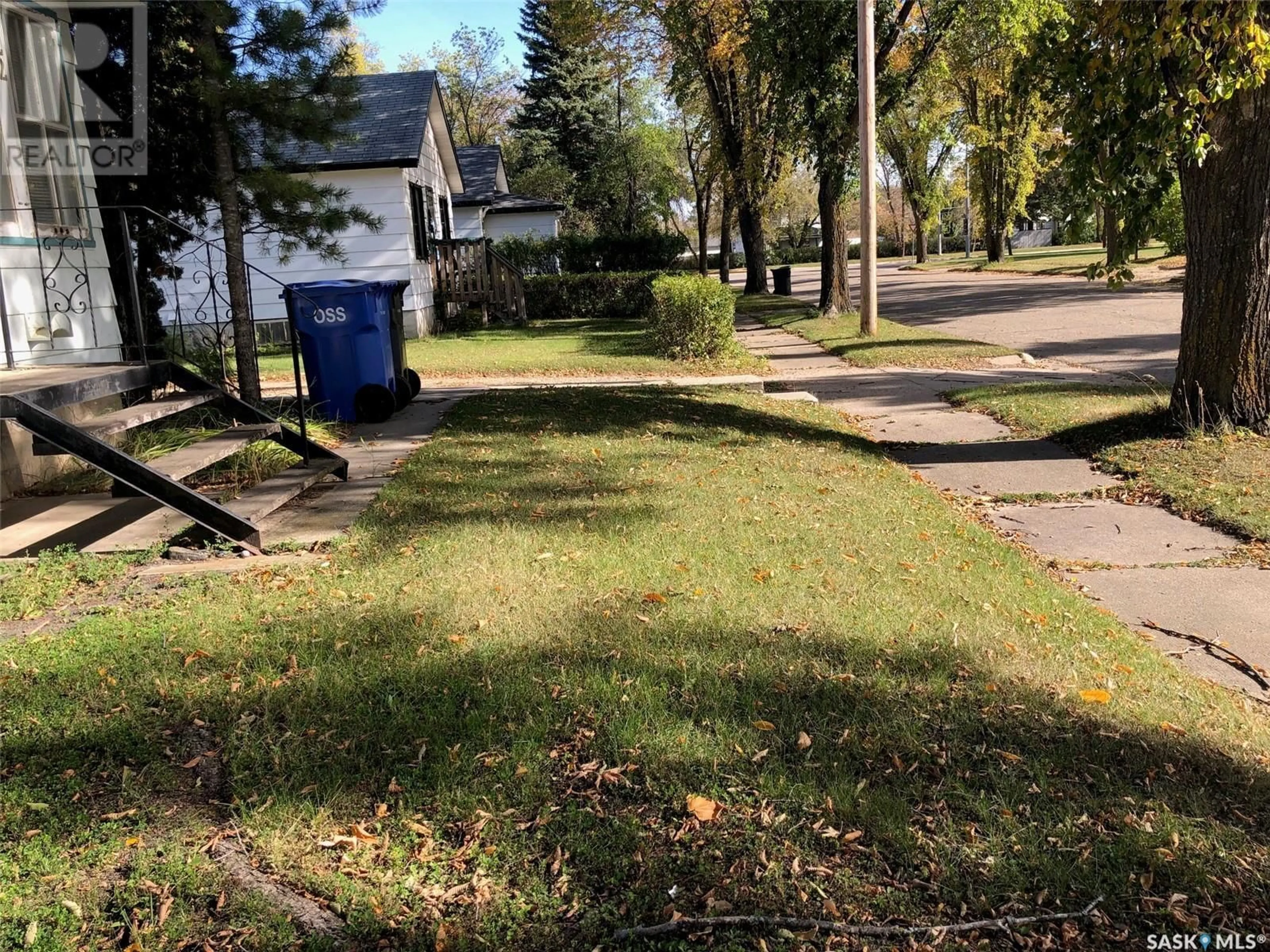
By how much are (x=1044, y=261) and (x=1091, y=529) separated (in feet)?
151

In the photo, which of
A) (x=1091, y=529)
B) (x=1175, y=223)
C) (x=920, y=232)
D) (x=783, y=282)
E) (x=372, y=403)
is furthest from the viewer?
(x=920, y=232)

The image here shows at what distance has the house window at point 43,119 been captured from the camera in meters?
7.24

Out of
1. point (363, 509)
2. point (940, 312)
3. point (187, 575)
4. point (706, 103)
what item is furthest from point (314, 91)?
point (706, 103)

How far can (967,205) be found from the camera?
64938 millimetres

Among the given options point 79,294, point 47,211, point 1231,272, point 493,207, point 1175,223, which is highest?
point 493,207

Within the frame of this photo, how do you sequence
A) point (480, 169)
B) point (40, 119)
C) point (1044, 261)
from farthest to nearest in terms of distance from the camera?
point (1044, 261) < point (480, 169) < point (40, 119)

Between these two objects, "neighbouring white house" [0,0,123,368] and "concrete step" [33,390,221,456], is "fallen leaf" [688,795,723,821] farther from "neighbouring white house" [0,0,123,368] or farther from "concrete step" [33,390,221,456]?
"neighbouring white house" [0,0,123,368]

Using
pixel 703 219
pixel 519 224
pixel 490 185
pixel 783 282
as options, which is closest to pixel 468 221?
pixel 490 185

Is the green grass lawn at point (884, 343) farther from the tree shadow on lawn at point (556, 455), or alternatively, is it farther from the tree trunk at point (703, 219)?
the tree trunk at point (703, 219)

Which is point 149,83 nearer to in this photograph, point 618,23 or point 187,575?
point 187,575

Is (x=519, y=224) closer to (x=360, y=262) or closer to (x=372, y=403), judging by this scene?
(x=360, y=262)

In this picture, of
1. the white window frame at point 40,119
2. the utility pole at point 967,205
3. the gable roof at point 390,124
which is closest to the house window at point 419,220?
the gable roof at point 390,124

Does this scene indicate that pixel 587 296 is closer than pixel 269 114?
No

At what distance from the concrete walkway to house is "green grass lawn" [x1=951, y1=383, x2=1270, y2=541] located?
18cm
